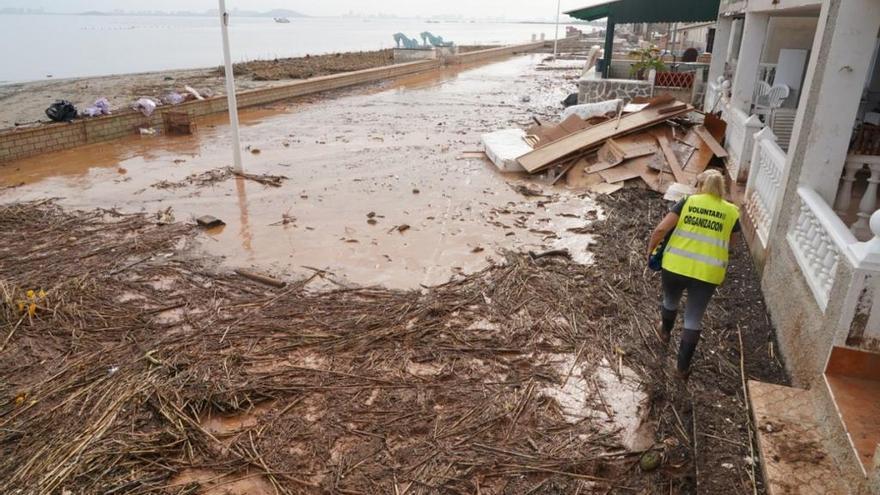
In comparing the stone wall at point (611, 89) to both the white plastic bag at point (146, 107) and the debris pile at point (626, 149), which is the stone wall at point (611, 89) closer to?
the debris pile at point (626, 149)

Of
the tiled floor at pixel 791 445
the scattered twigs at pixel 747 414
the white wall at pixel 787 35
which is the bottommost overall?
the scattered twigs at pixel 747 414

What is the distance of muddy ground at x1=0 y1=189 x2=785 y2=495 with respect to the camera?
3480mm

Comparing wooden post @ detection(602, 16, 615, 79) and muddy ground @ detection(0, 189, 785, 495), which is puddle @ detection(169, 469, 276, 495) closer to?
muddy ground @ detection(0, 189, 785, 495)

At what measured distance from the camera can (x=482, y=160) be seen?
1180 centimetres

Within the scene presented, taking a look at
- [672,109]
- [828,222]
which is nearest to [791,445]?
[828,222]

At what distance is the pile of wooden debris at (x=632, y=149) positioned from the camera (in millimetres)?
9403

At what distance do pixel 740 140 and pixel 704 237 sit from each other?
5.06 m

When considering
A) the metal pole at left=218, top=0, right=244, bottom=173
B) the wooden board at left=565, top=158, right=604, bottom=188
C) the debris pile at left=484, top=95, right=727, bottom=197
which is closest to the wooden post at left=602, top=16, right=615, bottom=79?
the debris pile at left=484, top=95, right=727, bottom=197

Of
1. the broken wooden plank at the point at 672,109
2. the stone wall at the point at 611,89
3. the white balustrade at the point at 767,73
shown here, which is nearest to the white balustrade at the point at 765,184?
the white balustrade at the point at 767,73

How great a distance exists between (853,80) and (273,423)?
515cm

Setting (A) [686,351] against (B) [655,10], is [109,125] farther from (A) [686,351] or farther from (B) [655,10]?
(B) [655,10]

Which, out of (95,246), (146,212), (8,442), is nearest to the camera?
(8,442)

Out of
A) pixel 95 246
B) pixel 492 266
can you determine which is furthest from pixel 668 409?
pixel 95 246

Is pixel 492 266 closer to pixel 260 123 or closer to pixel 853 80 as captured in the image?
pixel 853 80
